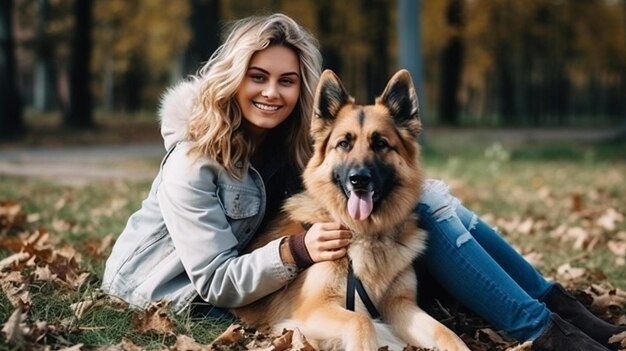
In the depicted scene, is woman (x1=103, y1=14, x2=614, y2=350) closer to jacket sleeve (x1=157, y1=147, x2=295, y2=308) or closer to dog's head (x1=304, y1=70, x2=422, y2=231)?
jacket sleeve (x1=157, y1=147, x2=295, y2=308)

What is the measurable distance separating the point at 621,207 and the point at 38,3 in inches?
812

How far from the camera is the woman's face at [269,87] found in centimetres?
402

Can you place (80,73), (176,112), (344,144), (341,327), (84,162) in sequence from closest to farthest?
(341,327) → (344,144) → (176,112) → (84,162) → (80,73)

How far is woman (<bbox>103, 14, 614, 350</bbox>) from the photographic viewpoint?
3.73m

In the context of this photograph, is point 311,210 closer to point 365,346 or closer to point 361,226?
point 361,226

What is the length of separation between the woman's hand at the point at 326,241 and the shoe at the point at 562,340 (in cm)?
109

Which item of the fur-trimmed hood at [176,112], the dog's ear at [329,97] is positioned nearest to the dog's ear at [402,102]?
the dog's ear at [329,97]

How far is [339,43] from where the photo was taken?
29.3 m

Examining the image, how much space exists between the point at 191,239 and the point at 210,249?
113 millimetres

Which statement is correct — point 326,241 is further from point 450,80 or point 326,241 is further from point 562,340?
point 450,80

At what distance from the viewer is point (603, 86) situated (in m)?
59.6

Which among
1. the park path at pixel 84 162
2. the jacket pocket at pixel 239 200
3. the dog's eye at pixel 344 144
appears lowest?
the park path at pixel 84 162

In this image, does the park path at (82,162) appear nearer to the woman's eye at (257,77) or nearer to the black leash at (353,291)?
the woman's eye at (257,77)

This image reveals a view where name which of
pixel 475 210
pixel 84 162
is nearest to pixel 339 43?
pixel 84 162
